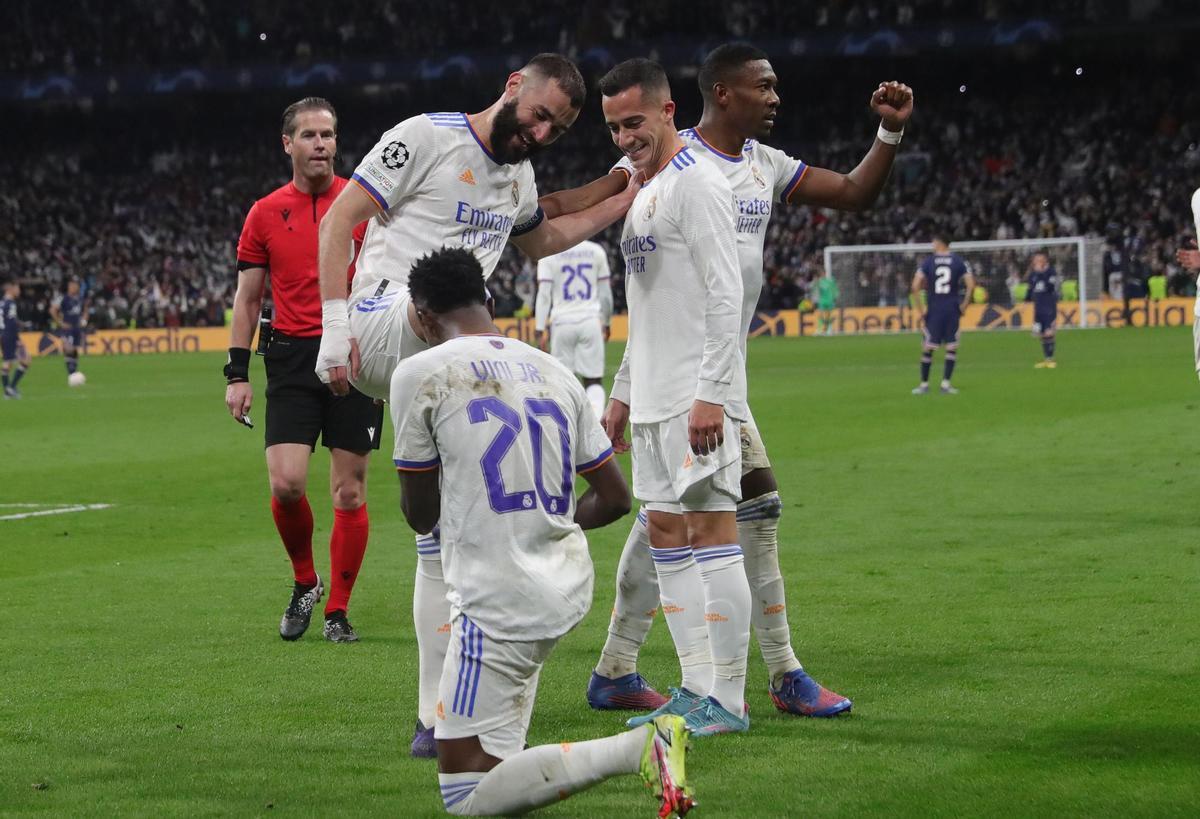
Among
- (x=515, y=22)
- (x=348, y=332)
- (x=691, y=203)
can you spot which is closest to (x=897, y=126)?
(x=691, y=203)

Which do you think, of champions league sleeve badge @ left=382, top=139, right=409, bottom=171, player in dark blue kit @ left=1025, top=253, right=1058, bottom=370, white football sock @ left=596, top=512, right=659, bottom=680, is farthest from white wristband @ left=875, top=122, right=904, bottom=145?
player in dark blue kit @ left=1025, top=253, right=1058, bottom=370

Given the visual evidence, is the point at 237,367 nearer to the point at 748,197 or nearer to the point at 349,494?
the point at 349,494

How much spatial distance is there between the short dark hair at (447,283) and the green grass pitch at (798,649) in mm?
1364

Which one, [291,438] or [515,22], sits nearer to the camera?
[291,438]

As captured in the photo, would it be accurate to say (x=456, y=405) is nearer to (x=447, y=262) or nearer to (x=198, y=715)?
(x=447, y=262)

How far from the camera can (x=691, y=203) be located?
526 centimetres

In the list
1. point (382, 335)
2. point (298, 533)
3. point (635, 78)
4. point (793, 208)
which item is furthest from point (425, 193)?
point (793, 208)

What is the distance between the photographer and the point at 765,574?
230 inches

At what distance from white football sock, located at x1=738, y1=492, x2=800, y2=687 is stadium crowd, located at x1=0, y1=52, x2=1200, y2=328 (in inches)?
1383

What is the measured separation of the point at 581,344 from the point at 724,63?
12.5 metres

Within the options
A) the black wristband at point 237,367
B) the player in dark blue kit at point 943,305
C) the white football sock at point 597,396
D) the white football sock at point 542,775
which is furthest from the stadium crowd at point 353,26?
the white football sock at point 542,775

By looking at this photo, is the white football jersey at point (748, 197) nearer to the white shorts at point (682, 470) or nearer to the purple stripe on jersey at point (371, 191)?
the white shorts at point (682, 470)

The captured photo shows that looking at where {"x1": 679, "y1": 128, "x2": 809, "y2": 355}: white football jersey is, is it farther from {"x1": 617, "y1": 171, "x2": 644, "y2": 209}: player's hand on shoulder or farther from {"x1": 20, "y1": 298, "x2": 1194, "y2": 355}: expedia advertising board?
{"x1": 20, "y1": 298, "x2": 1194, "y2": 355}: expedia advertising board

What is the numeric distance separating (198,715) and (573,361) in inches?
494
